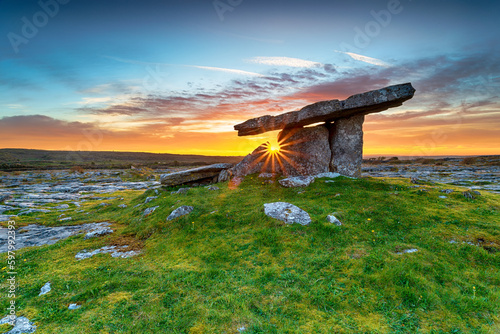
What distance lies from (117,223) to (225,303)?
1402cm

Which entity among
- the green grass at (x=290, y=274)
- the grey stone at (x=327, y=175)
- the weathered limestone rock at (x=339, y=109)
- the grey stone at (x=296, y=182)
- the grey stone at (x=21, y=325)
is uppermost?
the weathered limestone rock at (x=339, y=109)

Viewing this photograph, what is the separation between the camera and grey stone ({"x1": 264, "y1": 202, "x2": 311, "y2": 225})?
11711 mm

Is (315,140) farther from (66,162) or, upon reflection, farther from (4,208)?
(66,162)

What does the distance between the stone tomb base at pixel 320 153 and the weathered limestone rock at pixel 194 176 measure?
247cm

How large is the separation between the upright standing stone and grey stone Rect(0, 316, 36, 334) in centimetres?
2112

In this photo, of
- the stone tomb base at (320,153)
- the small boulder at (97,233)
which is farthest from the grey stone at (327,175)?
the small boulder at (97,233)

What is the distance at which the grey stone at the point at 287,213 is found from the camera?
1171 cm

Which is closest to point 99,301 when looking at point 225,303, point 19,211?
point 225,303

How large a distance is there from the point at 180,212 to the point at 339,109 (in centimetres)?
1453

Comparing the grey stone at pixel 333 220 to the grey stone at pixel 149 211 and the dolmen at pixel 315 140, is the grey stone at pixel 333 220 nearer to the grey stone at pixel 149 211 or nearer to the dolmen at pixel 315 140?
the dolmen at pixel 315 140

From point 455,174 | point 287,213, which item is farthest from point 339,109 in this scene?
point 455,174

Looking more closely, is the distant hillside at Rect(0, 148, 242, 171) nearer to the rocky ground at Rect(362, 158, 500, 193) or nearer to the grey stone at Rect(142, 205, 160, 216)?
the rocky ground at Rect(362, 158, 500, 193)

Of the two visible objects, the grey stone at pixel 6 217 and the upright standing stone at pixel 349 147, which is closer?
the grey stone at pixel 6 217

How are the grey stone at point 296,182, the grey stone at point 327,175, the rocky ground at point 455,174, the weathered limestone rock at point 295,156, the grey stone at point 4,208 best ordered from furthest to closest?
the rocky ground at point 455,174 < the grey stone at point 4,208 < the weathered limestone rock at point 295,156 < the grey stone at point 327,175 < the grey stone at point 296,182
